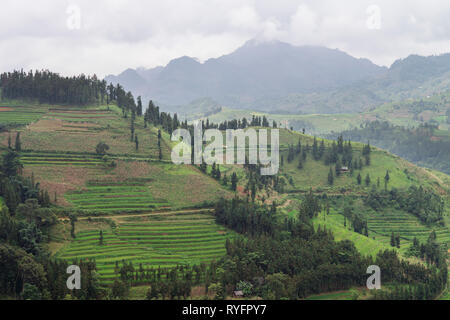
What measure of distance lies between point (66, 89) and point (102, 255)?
82.7 m

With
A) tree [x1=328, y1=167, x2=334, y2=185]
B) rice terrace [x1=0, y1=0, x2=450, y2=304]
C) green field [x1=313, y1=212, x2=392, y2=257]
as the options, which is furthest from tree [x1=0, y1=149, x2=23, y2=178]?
tree [x1=328, y1=167, x2=334, y2=185]

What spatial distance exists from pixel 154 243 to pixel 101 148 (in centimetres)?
4019

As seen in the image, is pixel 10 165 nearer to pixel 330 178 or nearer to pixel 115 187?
pixel 115 187

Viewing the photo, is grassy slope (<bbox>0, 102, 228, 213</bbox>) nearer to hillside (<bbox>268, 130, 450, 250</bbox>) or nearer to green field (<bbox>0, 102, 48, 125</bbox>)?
green field (<bbox>0, 102, 48, 125</bbox>)

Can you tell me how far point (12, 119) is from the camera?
11875cm

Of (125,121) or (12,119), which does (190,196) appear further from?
(12,119)

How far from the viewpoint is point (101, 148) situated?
108 meters

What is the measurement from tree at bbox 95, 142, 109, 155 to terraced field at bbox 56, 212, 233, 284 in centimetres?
2967

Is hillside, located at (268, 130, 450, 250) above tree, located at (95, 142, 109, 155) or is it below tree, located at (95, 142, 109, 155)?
below

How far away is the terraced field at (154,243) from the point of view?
67.1 meters

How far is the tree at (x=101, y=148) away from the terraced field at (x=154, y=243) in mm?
29666

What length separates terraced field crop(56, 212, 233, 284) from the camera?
2643 inches

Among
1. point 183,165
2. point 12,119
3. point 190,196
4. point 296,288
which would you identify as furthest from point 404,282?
point 12,119

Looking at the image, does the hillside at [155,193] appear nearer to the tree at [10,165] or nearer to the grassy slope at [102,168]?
the grassy slope at [102,168]
